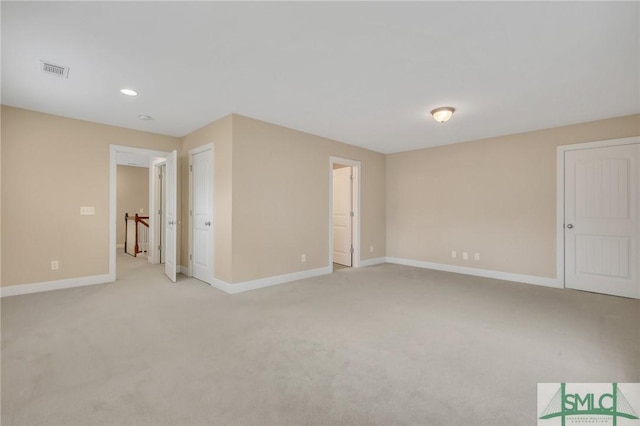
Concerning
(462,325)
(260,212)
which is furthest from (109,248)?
(462,325)

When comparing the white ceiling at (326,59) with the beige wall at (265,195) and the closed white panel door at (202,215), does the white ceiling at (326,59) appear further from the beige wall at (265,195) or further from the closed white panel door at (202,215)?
the closed white panel door at (202,215)

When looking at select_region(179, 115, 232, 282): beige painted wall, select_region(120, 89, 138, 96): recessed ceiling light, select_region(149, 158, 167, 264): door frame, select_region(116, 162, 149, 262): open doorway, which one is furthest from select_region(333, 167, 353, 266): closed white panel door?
select_region(116, 162, 149, 262): open doorway

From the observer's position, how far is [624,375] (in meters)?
2.05

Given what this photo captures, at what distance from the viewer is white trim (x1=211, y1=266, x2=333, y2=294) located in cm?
406

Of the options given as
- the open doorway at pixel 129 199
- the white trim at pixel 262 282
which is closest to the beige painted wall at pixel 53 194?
the white trim at pixel 262 282

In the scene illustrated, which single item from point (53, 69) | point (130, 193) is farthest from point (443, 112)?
point (130, 193)

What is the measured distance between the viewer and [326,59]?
2586 mm

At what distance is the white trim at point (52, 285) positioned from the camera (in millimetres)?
3838

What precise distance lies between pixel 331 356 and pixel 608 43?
3.31 metres

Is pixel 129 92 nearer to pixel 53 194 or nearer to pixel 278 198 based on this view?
pixel 53 194

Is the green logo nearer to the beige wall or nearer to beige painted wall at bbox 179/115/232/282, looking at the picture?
the beige wall

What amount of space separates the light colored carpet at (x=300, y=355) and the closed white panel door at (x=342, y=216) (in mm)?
2266

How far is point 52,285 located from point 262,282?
292 centimetres

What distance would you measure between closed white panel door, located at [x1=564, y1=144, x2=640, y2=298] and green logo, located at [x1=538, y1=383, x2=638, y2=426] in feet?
10.1
